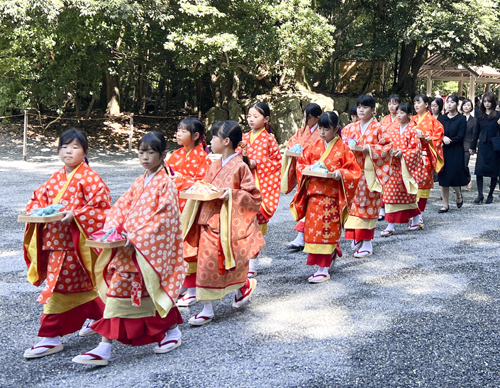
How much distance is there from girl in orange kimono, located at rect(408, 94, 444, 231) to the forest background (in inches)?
259

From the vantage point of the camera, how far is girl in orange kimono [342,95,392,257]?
6.84 m

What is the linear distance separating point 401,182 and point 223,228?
A: 14.0 feet

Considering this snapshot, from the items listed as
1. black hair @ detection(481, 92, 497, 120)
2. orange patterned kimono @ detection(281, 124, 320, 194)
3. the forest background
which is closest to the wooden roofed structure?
the forest background

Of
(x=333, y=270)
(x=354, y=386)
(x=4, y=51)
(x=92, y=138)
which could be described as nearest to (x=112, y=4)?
(x=4, y=51)

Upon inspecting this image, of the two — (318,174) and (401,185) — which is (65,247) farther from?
(401,185)

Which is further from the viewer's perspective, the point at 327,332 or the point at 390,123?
the point at 390,123

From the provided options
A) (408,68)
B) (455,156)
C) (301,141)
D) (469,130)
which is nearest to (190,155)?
(301,141)

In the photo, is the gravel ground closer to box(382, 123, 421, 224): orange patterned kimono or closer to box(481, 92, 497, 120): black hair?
box(382, 123, 421, 224): orange patterned kimono

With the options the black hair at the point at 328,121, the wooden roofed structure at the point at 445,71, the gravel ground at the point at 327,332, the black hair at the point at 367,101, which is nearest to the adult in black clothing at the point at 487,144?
the gravel ground at the point at 327,332

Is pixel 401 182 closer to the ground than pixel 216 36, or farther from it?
closer to the ground

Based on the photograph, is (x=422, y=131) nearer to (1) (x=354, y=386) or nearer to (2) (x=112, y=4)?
(1) (x=354, y=386)

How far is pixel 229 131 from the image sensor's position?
189 inches

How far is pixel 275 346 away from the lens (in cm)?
419

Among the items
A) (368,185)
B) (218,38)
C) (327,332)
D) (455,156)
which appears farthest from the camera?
(218,38)
